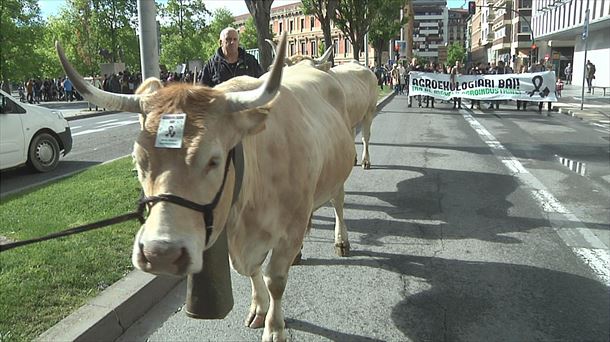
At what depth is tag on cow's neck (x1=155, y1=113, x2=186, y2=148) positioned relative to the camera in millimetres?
2168

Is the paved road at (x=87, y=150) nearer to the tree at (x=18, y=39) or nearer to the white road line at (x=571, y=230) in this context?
the white road line at (x=571, y=230)

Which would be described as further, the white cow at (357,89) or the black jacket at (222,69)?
the white cow at (357,89)

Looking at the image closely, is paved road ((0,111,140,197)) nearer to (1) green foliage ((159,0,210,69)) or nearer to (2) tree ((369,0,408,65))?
Answer: (2) tree ((369,0,408,65))

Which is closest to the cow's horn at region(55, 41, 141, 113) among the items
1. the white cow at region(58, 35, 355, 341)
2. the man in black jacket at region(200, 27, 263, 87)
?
the white cow at region(58, 35, 355, 341)

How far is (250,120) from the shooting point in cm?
244

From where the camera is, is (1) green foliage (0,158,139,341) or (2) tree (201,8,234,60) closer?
(1) green foliage (0,158,139,341)

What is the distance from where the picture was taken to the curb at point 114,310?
131 inches

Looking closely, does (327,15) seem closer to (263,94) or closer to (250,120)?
(250,120)

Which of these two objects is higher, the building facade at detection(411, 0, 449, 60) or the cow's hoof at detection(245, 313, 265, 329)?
the building facade at detection(411, 0, 449, 60)

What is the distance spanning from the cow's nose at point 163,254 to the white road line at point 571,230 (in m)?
3.79

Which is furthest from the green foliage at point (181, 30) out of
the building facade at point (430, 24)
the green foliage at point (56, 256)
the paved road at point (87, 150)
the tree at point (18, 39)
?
the building facade at point (430, 24)

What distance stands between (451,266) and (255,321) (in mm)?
2046

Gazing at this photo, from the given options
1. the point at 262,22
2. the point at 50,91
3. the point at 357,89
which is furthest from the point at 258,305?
the point at 50,91

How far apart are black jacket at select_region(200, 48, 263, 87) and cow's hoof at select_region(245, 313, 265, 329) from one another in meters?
2.63
